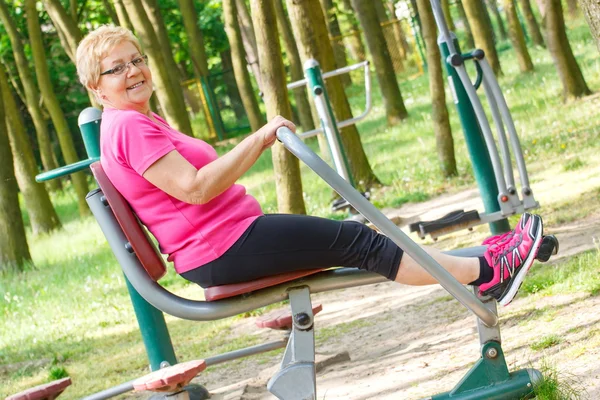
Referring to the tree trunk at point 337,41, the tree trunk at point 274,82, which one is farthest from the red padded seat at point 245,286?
the tree trunk at point 337,41

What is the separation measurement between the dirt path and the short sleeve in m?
1.47

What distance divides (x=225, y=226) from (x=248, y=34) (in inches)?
552

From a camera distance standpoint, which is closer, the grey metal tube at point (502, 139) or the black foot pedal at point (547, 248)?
the black foot pedal at point (547, 248)

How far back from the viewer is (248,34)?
17.6 m

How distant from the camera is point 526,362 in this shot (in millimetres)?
4492

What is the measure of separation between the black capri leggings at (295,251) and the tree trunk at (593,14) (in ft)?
5.20

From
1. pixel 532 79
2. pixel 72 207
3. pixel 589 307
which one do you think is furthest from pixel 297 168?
pixel 72 207

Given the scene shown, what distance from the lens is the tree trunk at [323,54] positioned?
1074cm

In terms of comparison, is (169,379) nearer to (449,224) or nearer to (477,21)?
(449,224)

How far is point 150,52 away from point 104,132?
1122cm

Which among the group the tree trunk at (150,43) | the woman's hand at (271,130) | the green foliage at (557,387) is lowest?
the green foliage at (557,387)

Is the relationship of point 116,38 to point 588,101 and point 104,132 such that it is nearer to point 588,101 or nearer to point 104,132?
point 104,132

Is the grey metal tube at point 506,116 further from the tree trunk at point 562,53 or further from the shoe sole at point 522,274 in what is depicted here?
the tree trunk at point 562,53

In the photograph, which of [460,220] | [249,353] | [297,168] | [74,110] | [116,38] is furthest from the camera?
[74,110]
